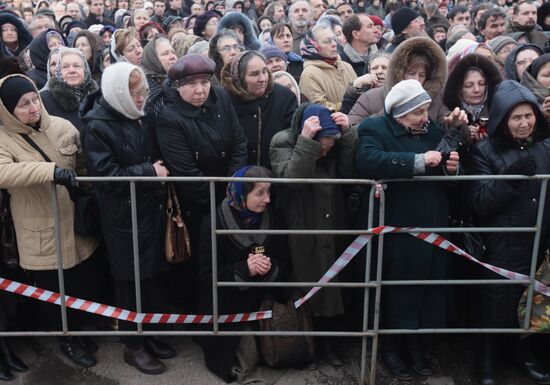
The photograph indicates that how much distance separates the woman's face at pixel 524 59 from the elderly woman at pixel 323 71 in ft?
5.00

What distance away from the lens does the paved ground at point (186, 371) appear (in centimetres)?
421

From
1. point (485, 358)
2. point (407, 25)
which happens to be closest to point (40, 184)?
point (485, 358)

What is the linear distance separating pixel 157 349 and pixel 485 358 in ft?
7.42

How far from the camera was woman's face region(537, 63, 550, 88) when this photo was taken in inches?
184

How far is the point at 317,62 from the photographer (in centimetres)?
592

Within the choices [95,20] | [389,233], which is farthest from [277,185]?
[95,20]

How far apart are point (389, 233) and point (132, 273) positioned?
1705mm

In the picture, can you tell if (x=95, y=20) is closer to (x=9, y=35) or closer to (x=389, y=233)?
(x=9, y=35)

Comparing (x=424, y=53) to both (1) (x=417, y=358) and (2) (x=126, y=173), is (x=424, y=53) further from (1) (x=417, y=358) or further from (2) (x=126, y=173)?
(2) (x=126, y=173)

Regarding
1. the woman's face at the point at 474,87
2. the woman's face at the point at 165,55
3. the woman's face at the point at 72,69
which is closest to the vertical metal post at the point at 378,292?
the woman's face at the point at 474,87

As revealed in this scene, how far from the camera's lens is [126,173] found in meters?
4.00

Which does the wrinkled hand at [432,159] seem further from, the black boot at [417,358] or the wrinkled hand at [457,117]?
the black boot at [417,358]

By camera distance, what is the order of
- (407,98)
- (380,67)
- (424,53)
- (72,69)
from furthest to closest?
(380,67) → (72,69) → (424,53) → (407,98)

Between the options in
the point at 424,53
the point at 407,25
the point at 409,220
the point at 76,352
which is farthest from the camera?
the point at 407,25
